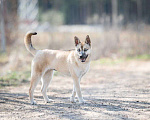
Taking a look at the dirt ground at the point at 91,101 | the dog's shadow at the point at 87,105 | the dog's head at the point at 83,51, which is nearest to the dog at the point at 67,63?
the dog's head at the point at 83,51

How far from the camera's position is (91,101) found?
20.4 ft

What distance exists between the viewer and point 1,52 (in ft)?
50.1

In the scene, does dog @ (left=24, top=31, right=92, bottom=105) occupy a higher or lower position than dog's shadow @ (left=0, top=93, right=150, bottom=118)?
higher

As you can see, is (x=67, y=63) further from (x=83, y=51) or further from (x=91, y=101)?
(x=91, y=101)

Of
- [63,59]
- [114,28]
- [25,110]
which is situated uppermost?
[114,28]

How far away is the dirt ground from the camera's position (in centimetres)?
508

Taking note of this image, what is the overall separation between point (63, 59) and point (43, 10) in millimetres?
22020

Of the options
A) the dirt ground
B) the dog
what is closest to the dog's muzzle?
the dog

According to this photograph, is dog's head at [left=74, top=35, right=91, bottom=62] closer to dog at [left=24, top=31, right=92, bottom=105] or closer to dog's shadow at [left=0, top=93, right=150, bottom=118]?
dog at [left=24, top=31, right=92, bottom=105]

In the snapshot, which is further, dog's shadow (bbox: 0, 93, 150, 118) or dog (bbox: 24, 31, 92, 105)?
dog (bbox: 24, 31, 92, 105)

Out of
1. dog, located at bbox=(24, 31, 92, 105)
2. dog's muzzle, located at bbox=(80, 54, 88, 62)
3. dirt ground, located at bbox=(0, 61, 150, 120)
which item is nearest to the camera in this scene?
dirt ground, located at bbox=(0, 61, 150, 120)

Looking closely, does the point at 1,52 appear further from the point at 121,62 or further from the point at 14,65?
the point at 121,62

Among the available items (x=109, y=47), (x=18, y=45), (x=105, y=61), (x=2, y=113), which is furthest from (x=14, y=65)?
(x=2, y=113)

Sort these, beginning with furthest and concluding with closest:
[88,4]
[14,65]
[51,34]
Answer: [88,4] → [51,34] → [14,65]
